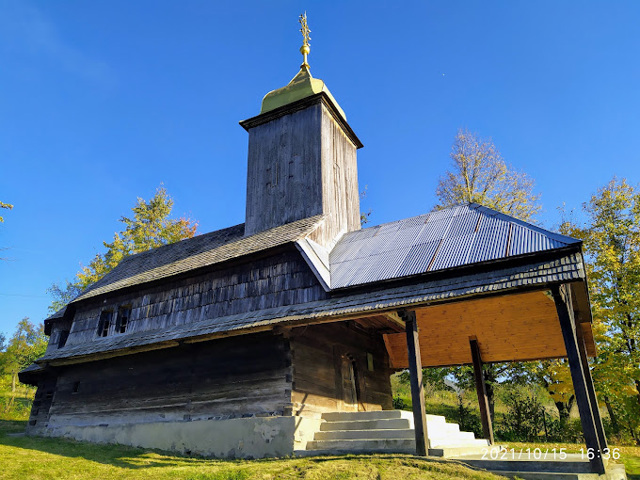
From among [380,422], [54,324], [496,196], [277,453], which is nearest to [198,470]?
[277,453]

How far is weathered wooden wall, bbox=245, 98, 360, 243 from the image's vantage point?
1655 cm

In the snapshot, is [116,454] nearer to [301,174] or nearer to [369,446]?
[369,446]

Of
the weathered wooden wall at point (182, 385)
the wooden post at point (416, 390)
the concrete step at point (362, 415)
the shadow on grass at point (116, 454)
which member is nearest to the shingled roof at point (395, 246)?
the wooden post at point (416, 390)

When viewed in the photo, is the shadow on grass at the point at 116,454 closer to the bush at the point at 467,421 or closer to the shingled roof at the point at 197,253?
the shingled roof at the point at 197,253

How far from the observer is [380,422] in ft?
32.8

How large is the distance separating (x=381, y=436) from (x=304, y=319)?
3106 millimetres

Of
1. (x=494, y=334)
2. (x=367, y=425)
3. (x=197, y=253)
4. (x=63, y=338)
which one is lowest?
(x=367, y=425)

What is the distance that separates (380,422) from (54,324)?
1684 cm

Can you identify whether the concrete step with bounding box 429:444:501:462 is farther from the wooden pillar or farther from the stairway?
the wooden pillar

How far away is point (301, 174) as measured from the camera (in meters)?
17.0

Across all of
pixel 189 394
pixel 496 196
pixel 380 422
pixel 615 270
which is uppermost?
pixel 496 196

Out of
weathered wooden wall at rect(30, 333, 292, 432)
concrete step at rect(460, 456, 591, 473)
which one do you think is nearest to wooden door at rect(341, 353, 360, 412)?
→ weathered wooden wall at rect(30, 333, 292, 432)

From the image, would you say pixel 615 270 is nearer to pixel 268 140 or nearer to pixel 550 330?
pixel 550 330

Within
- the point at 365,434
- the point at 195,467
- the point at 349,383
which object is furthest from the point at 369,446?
the point at 349,383
